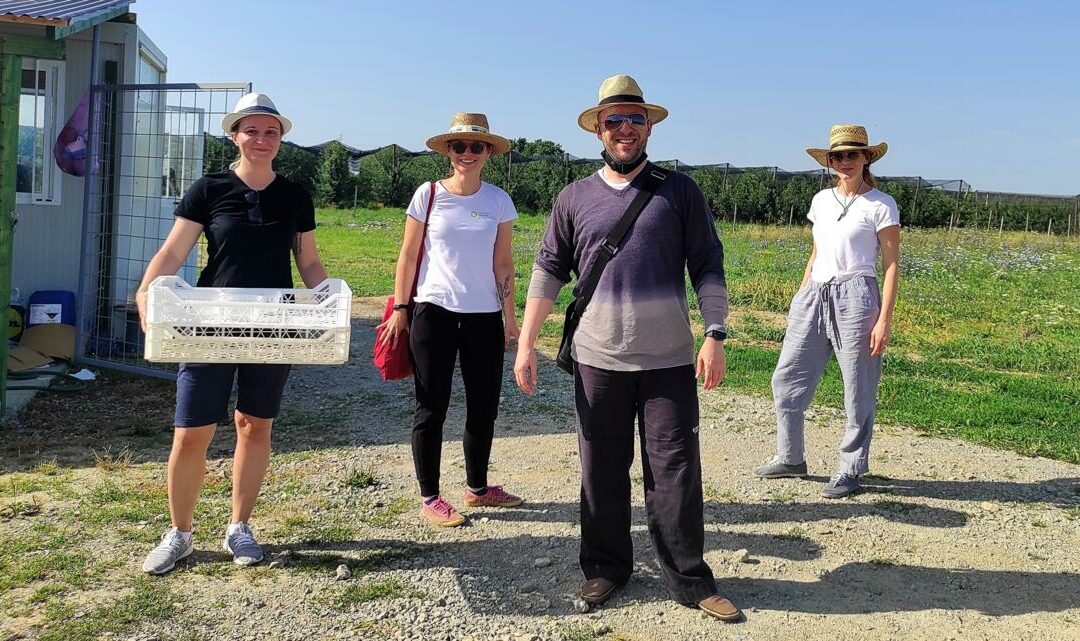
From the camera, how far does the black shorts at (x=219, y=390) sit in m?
3.53

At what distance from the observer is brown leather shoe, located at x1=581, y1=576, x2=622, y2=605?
359 centimetres

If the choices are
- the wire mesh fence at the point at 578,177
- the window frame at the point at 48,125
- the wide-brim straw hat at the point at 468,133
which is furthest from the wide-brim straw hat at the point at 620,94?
the wire mesh fence at the point at 578,177

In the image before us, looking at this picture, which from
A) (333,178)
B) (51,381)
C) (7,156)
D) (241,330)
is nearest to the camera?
(241,330)

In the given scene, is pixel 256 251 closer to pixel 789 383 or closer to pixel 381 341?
pixel 381 341

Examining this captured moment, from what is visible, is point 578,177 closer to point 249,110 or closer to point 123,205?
point 123,205

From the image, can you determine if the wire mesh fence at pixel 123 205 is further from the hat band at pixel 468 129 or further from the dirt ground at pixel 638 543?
the hat band at pixel 468 129

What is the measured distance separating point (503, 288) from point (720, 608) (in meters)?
1.75

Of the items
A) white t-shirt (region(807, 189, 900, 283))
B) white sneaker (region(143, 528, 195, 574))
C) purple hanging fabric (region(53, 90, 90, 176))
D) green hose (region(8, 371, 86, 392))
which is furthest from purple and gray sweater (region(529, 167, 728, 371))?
purple hanging fabric (region(53, 90, 90, 176))

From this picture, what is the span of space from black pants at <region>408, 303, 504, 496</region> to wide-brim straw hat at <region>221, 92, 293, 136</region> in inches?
43.6

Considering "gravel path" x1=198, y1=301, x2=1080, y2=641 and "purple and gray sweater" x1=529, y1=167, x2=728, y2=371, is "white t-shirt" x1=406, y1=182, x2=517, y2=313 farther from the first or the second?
"gravel path" x1=198, y1=301, x2=1080, y2=641

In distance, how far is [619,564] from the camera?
12.1ft

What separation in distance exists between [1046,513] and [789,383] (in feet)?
4.96

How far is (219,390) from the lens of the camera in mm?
3559

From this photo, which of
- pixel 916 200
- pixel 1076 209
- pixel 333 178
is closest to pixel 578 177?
pixel 333 178
